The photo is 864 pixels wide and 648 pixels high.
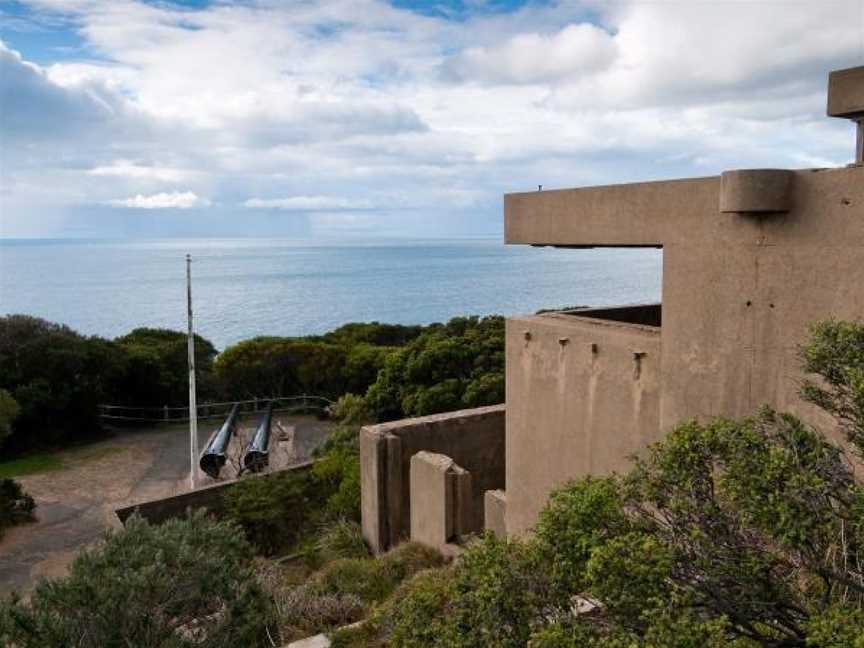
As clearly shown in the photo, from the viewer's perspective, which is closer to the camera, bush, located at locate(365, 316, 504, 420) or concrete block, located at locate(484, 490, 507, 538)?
concrete block, located at locate(484, 490, 507, 538)

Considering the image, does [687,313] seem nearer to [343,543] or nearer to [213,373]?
[343,543]

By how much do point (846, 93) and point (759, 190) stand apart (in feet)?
4.60

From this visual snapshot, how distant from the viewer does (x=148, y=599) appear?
6938mm

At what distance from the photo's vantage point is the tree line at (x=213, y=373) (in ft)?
87.2

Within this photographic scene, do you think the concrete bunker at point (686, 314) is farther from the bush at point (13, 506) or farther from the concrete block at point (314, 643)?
the bush at point (13, 506)

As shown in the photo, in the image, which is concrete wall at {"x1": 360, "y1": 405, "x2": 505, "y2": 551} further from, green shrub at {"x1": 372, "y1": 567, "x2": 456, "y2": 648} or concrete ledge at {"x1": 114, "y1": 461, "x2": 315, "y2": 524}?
green shrub at {"x1": 372, "y1": 567, "x2": 456, "y2": 648}

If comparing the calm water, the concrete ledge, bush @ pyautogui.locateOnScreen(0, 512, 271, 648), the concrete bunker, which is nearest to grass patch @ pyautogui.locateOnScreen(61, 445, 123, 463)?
the concrete ledge

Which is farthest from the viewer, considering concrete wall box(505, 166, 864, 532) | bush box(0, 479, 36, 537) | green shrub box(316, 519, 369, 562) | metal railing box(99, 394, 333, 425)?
metal railing box(99, 394, 333, 425)

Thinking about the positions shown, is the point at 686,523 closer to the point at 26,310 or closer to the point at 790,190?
the point at 790,190

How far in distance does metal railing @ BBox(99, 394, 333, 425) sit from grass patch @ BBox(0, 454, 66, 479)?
11.9 feet

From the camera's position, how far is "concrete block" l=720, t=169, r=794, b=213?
23.1 feet

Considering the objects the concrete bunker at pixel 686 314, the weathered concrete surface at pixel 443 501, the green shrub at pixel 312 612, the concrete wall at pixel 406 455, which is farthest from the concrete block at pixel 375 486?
the green shrub at pixel 312 612

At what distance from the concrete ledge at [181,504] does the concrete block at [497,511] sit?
770 cm

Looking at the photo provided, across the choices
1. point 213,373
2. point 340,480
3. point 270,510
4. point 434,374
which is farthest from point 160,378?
point 270,510
